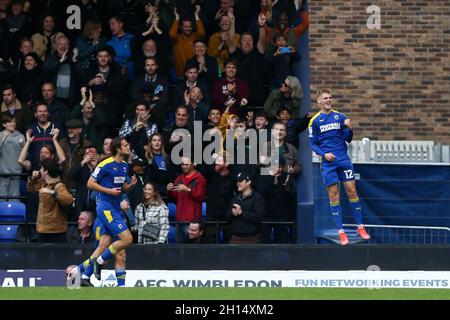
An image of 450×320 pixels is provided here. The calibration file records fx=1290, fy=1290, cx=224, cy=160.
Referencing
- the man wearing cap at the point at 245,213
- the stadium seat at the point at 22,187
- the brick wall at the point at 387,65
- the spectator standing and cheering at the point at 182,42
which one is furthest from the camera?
the brick wall at the point at 387,65

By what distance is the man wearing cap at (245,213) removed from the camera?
62.2ft

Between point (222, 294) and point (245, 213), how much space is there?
12.4 ft

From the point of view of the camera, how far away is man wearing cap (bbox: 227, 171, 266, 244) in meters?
19.0

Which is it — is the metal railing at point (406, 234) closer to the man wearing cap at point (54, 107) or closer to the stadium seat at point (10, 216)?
the man wearing cap at point (54, 107)

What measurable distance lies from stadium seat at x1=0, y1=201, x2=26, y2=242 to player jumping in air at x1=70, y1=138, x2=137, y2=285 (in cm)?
286

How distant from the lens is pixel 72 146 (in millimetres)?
19938

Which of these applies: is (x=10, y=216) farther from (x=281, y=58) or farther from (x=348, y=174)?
(x=348, y=174)

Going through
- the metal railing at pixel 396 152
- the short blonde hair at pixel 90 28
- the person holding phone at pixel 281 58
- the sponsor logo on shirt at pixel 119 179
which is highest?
the short blonde hair at pixel 90 28

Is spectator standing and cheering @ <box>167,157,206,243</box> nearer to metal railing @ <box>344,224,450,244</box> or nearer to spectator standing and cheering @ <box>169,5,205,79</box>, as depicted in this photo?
metal railing @ <box>344,224,450,244</box>

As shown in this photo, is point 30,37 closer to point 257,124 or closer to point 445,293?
point 257,124

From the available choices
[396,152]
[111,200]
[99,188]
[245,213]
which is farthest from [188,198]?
[396,152]

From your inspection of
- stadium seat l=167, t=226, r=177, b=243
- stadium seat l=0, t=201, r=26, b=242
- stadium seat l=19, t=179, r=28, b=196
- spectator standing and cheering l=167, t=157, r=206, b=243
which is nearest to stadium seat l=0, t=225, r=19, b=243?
stadium seat l=0, t=201, r=26, b=242

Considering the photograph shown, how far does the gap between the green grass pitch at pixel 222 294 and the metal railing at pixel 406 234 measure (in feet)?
10.7

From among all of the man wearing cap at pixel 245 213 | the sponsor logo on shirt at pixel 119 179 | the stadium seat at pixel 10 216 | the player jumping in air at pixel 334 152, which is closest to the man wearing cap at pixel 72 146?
the stadium seat at pixel 10 216
